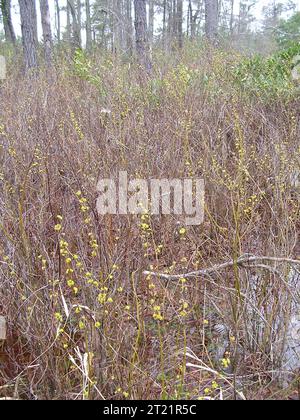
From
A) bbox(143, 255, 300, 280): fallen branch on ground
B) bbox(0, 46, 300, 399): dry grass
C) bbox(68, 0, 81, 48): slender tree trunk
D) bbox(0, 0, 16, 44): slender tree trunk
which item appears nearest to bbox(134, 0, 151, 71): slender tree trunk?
bbox(0, 46, 300, 399): dry grass

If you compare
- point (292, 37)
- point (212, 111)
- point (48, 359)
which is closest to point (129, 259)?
point (48, 359)

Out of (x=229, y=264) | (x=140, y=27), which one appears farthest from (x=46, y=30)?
(x=229, y=264)

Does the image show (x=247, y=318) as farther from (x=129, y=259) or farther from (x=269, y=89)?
(x=269, y=89)

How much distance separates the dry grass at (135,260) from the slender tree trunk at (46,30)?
10.9 ft

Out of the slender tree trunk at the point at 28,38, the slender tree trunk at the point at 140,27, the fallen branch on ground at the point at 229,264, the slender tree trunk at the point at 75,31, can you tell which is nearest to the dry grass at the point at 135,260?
the fallen branch on ground at the point at 229,264

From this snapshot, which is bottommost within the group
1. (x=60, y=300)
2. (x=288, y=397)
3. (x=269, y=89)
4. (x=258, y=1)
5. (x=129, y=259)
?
(x=288, y=397)

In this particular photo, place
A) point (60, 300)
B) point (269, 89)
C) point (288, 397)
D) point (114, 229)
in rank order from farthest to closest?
point (269, 89) < point (114, 229) < point (60, 300) < point (288, 397)

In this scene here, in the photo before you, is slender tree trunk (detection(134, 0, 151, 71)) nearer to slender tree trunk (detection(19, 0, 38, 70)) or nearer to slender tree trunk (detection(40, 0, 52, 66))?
slender tree trunk (detection(40, 0, 52, 66))

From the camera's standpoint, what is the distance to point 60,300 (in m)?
1.77

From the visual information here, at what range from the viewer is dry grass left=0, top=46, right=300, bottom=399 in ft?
5.12

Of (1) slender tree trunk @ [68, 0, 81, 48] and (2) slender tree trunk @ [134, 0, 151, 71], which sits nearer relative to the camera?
(2) slender tree trunk @ [134, 0, 151, 71]

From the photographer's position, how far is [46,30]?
762 cm

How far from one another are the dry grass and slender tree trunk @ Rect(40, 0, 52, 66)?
332cm
